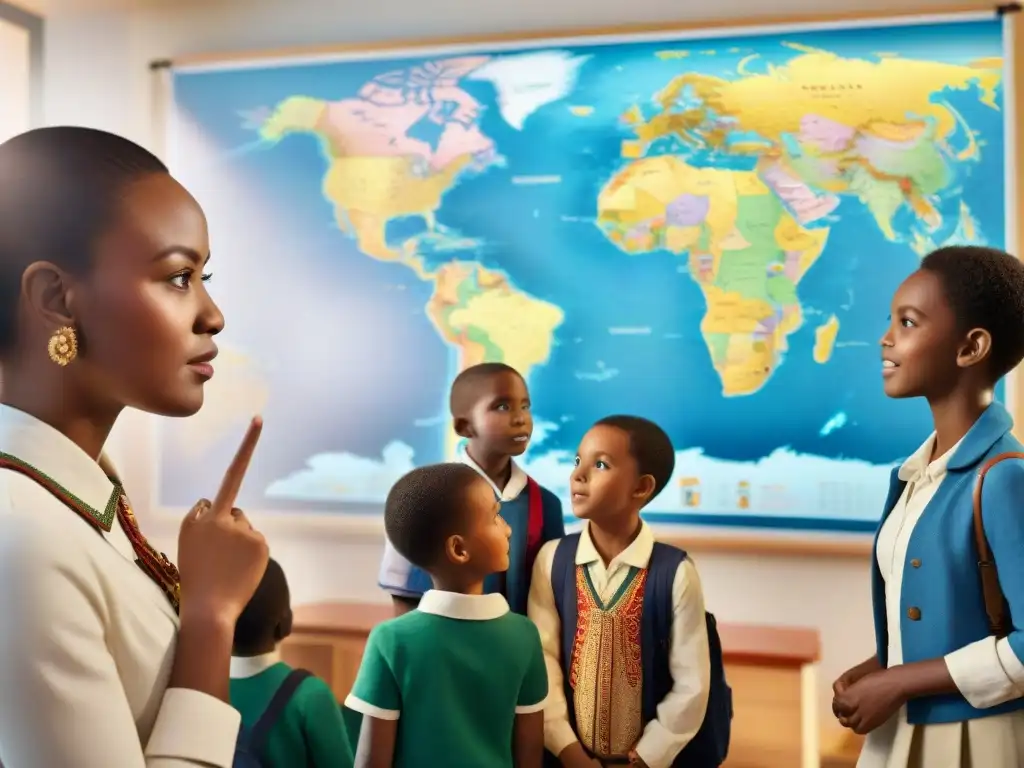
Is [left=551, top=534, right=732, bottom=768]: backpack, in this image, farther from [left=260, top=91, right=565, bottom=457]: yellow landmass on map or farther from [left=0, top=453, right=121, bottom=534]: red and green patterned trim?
[left=260, top=91, right=565, bottom=457]: yellow landmass on map

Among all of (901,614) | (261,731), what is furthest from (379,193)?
(901,614)

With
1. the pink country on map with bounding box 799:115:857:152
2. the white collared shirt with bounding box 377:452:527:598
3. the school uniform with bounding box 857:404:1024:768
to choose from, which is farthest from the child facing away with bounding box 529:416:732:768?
the pink country on map with bounding box 799:115:857:152

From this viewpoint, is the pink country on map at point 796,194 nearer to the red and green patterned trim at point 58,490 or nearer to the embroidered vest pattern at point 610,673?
the embroidered vest pattern at point 610,673

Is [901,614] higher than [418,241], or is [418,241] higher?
[418,241]

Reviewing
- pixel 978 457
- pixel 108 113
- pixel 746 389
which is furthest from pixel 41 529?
pixel 108 113

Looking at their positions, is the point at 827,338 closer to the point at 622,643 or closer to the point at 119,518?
the point at 622,643

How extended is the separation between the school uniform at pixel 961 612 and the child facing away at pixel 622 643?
34 cm

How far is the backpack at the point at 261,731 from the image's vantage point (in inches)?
62.6

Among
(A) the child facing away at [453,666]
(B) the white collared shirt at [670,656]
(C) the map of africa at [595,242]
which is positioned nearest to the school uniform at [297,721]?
(A) the child facing away at [453,666]

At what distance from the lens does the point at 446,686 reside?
1511 mm

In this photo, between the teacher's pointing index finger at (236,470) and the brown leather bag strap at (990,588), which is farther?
the brown leather bag strap at (990,588)

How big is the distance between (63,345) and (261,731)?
101cm

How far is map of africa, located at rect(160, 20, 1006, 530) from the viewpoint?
2.89 m

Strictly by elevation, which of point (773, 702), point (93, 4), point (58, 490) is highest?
point (93, 4)
